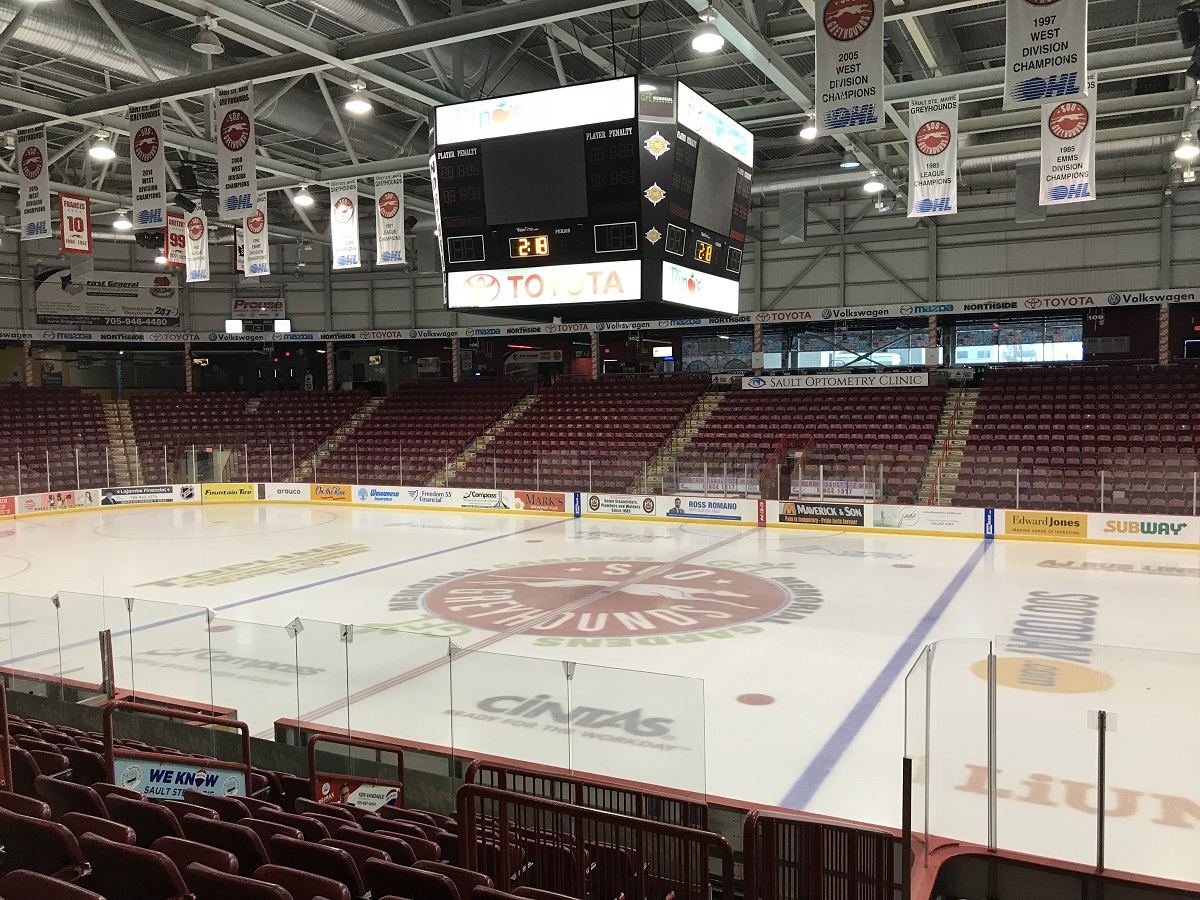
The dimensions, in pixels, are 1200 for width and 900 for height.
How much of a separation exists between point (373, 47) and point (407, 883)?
502 inches

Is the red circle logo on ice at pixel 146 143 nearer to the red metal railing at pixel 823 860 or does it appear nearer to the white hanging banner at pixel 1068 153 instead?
the white hanging banner at pixel 1068 153

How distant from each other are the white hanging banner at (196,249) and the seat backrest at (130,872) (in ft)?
61.4

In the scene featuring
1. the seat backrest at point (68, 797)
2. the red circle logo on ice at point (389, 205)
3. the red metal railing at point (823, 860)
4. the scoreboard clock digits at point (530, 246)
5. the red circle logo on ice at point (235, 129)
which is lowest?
the red metal railing at point (823, 860)

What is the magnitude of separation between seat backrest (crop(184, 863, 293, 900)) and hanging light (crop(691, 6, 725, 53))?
10.7 metres

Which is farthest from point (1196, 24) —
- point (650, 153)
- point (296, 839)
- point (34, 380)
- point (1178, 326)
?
point (34, 380)

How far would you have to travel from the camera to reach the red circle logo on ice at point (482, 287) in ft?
38.8

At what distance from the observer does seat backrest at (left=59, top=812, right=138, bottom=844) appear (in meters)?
3.85

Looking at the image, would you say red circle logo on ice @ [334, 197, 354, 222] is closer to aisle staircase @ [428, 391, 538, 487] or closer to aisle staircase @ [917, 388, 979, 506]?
aisle staircase @ [428, 391, 538, 487]

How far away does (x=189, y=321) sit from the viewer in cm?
3753

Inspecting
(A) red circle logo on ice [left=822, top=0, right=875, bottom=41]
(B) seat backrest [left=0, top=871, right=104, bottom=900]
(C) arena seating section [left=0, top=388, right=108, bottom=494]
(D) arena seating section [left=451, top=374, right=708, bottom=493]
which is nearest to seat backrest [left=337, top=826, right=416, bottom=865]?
(B) seat backrest [left=0, top=871, right=104, bottom=900]

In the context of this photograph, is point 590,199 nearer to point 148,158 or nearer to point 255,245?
point 148,158

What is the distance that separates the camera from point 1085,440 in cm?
2220

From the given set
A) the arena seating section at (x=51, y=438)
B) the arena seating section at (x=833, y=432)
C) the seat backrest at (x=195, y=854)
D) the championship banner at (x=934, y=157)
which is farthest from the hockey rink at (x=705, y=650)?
the championship banner at (x=934, y=157)

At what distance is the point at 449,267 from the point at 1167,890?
10.1 metres
